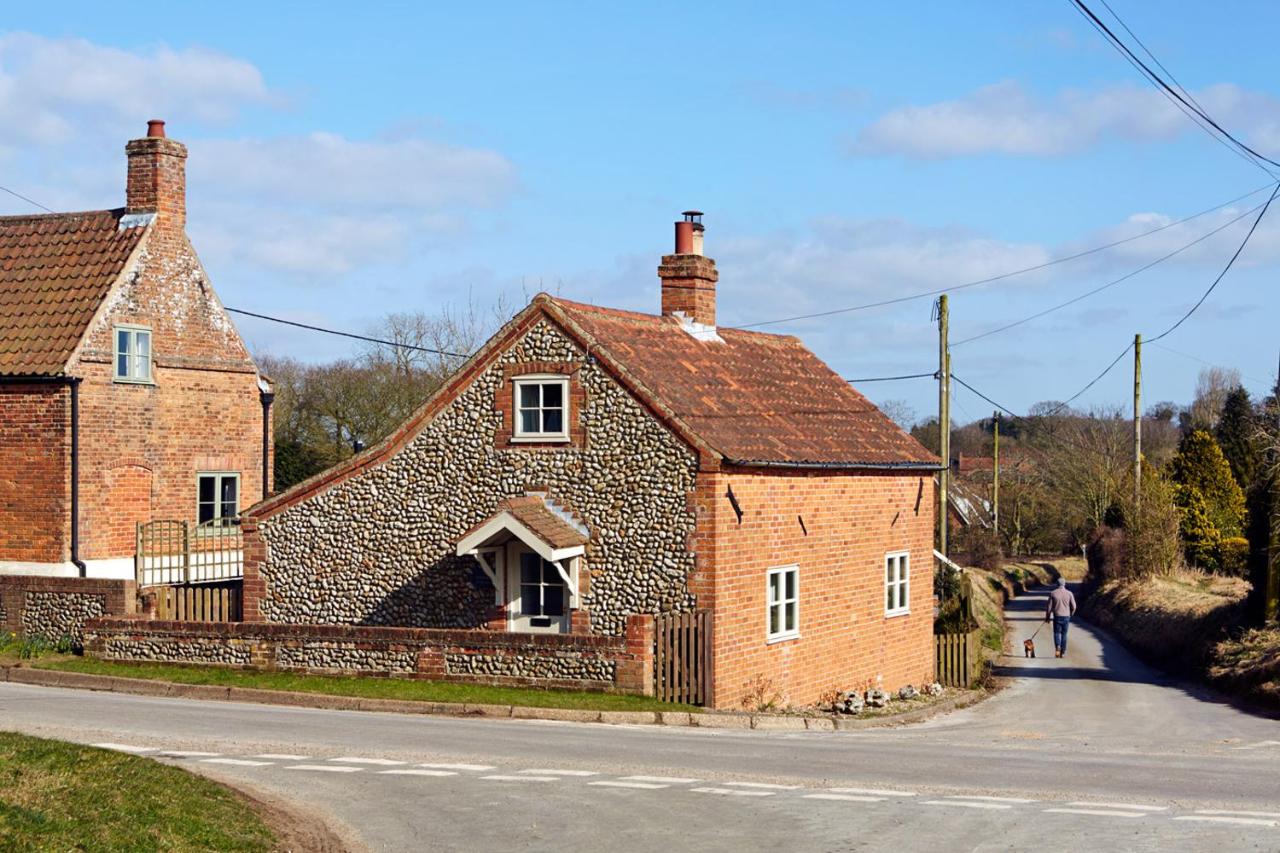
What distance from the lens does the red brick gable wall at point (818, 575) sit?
24.5 m

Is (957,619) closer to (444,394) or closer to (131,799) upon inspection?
(444,394)

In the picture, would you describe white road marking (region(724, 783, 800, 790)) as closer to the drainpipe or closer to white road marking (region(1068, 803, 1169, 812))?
white road marking (region(1068, 803, 1169, 812))

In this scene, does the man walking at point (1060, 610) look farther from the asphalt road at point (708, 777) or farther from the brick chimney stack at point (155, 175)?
the brick chimney stack at point (155, 175)

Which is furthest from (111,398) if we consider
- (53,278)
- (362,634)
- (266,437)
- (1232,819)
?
(1232,819)

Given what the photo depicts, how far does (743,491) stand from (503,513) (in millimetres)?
4023

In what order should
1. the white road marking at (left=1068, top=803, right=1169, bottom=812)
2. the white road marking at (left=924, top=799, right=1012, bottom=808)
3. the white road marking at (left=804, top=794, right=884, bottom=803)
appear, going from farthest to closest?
the white road marking at (left=804, top=794, right=884, bottom=803), the white road marking at (left=924, top=799, right=1012, bottom=808), the white road marking at (left=1068, top=803, right=1169, bottom=812)

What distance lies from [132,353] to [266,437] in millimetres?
5007

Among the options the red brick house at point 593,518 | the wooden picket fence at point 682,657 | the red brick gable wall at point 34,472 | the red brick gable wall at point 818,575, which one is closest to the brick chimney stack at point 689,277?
the red brick house at point 593,518

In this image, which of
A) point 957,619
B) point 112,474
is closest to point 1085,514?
point 957,619

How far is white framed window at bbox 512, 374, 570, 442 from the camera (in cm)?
2588

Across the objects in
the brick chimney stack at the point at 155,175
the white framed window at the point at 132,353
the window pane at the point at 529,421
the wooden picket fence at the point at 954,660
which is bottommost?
the wooden picket fence at the point at 954,660

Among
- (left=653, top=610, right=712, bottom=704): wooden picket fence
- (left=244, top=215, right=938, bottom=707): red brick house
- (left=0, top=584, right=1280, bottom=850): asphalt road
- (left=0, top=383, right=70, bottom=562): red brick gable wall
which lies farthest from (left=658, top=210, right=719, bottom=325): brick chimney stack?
(left=0, top=383, right=70, bottom=562): red brick gable wall

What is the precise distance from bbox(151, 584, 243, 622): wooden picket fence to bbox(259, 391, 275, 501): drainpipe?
829cm

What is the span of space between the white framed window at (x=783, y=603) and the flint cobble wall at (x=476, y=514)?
2.38 meters
